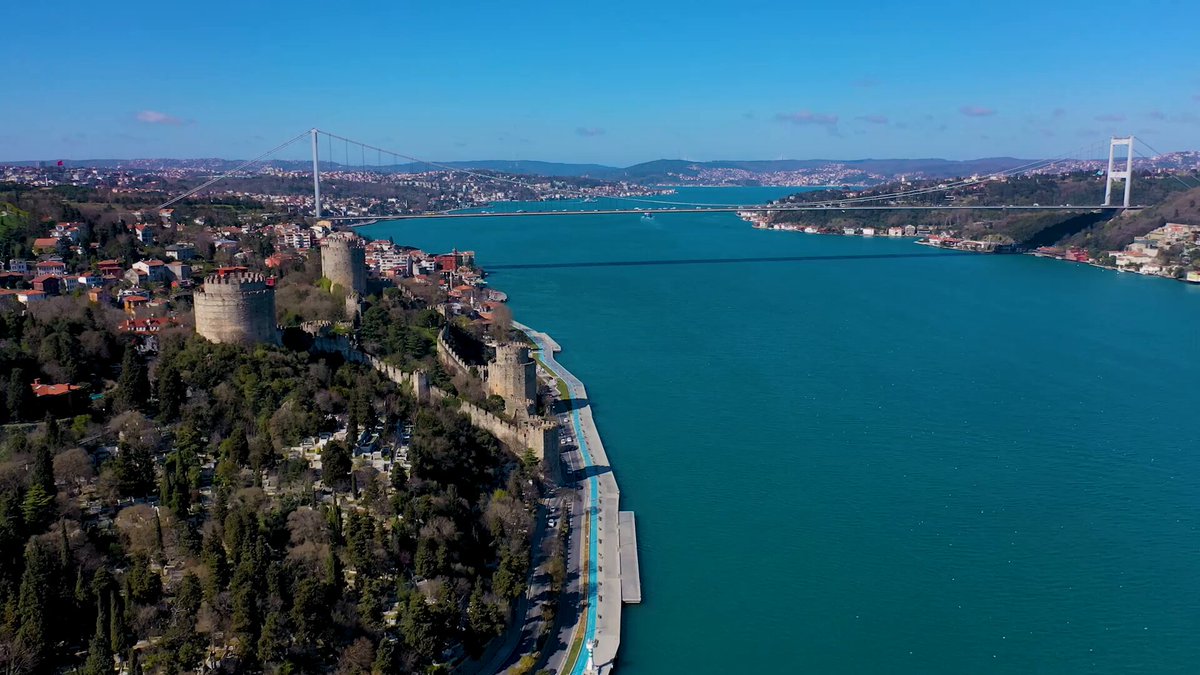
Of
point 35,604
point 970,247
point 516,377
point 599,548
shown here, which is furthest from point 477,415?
point 970,247

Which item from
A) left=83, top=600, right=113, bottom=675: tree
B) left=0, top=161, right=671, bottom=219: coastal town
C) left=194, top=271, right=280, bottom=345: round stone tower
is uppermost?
left=0, top=161, right=671, bottom=219: coastal town

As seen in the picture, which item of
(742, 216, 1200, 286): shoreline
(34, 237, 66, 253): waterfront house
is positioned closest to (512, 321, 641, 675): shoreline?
(34, 237, 66, 253): waterfront house

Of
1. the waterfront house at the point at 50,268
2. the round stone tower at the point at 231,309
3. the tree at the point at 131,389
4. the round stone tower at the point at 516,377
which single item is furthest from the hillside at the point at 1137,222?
the tree at the point at 131,389

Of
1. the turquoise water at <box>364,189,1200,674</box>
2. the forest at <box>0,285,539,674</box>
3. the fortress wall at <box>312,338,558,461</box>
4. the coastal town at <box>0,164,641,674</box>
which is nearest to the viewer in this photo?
the forest at <box>0,285,539,674</box>

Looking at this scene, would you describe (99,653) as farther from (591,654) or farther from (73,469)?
(591,654)

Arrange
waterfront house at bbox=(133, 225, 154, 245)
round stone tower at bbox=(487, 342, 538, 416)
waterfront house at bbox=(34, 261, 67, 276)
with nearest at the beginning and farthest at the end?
1. round stone tower at bbox=(487, 342, 538, 416)
2. waterfront house at bbox=(34, 261, 67, 276)
3. waterfront house at bbox=(133, 225, 154, 245)

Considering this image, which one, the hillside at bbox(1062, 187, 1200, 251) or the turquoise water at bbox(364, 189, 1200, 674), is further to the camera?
the hillside at bbox(1062, 187, 1200, 251)

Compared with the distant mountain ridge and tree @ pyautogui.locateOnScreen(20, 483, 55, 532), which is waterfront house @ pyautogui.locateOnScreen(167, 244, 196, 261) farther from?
the distant mountain ridge
